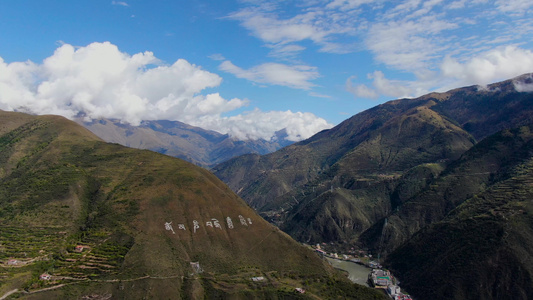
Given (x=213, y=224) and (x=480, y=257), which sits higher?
(x=213, y=224)

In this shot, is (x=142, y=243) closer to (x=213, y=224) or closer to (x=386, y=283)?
(x=213, y=224)

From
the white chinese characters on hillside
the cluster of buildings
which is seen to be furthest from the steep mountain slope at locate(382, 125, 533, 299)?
the white chinese characters on hillside

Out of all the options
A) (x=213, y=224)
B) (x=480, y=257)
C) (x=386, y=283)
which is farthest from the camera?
(x=386, y=283)

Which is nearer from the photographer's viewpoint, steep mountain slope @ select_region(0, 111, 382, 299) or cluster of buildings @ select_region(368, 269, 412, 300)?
steep mountain slope @ select_region(0, 111, 382, 299)

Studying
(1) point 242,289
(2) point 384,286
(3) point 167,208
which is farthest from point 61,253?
(2) point 384,286

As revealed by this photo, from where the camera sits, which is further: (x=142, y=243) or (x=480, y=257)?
(x=480, y=257)

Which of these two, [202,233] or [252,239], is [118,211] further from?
[252,239]

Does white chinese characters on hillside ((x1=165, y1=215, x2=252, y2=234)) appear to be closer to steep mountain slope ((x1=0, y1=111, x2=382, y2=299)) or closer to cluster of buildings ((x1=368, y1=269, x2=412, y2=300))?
steep mountain slope ((x1=0, y1=111, x2=382, y2=299))

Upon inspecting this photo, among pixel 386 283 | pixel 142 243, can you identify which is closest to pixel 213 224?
pixel 142 243

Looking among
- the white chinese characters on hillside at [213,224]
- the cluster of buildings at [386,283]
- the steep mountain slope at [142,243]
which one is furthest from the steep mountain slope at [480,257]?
the white chinese characters on hillside at [213,224]
